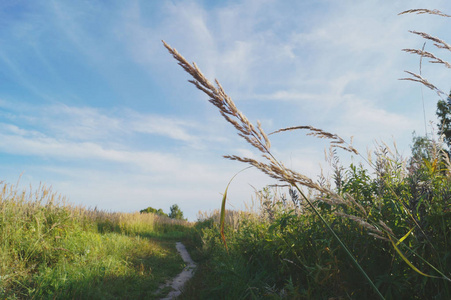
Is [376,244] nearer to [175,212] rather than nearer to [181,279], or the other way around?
[181,279]

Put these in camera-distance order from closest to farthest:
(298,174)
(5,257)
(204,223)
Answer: (298,174) → (5,257) → (204,223)

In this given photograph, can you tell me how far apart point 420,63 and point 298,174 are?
1803mm

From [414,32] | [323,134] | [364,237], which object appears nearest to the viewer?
[323,134]

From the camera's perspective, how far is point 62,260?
6695 millimetres

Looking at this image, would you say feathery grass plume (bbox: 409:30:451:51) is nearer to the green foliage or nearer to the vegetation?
the vegetation

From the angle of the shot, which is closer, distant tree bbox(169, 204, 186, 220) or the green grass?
the green grass

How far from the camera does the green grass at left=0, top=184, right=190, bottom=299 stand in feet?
17.8

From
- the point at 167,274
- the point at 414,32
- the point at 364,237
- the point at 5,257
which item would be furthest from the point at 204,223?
the point at 414,32

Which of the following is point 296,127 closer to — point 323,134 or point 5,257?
point 323,134

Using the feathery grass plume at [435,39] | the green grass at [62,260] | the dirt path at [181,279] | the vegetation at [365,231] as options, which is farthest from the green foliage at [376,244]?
the green grass at [62,260]

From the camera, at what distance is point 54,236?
788 cm

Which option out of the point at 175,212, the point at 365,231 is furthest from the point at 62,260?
the point at 175,212

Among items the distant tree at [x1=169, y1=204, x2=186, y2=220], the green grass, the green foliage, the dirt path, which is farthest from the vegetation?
the distant tree at [x1=169, y1=204, x2=186, y2=220]

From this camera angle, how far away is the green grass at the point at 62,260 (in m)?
5.43
